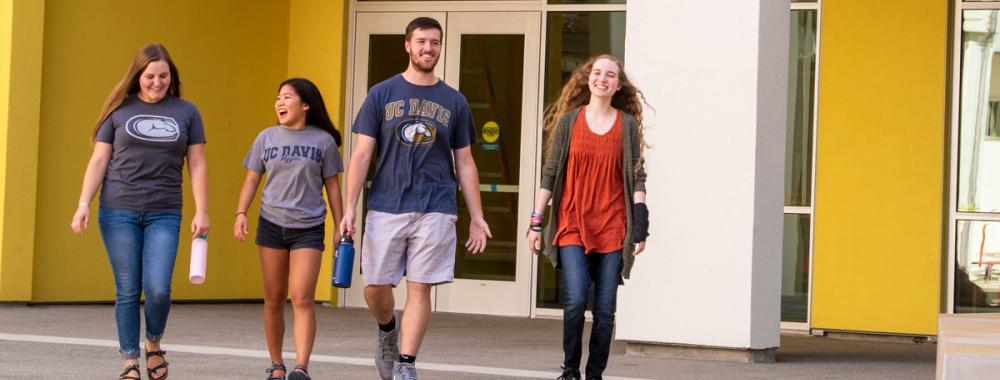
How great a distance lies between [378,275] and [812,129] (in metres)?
6.86

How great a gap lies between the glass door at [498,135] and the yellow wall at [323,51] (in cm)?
56

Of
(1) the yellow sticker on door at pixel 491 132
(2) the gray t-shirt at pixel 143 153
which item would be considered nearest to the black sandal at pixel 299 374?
(2) the gray t-shirt at pixel 143 153

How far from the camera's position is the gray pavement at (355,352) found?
820 centimetres

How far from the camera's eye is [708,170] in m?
9.67

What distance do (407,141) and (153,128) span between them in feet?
3.91

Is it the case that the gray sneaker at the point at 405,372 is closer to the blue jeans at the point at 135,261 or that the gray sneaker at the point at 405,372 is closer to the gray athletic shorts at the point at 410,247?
the gray athletic shorts at the point at 410,247

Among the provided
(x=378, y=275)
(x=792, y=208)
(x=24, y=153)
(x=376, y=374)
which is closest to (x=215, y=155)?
(x=24, y=153)

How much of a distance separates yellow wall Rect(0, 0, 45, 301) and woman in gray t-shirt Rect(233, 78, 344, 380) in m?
5.28

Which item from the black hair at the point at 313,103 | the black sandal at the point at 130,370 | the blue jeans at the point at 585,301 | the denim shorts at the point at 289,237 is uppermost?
the black hair at the point at 313,103

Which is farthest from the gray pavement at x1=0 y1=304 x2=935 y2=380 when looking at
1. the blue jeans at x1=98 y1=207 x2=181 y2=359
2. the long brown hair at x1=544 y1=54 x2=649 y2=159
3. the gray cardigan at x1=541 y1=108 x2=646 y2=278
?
the long brown hair at x1=544 y1=54 x2=649 y2=159

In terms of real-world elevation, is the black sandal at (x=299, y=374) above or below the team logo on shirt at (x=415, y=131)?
below

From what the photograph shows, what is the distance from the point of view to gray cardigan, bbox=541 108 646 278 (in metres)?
7.45

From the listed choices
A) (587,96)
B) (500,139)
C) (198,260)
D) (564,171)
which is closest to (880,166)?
(500,139)

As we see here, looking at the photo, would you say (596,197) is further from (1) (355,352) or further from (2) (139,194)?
(1) (355,352)
